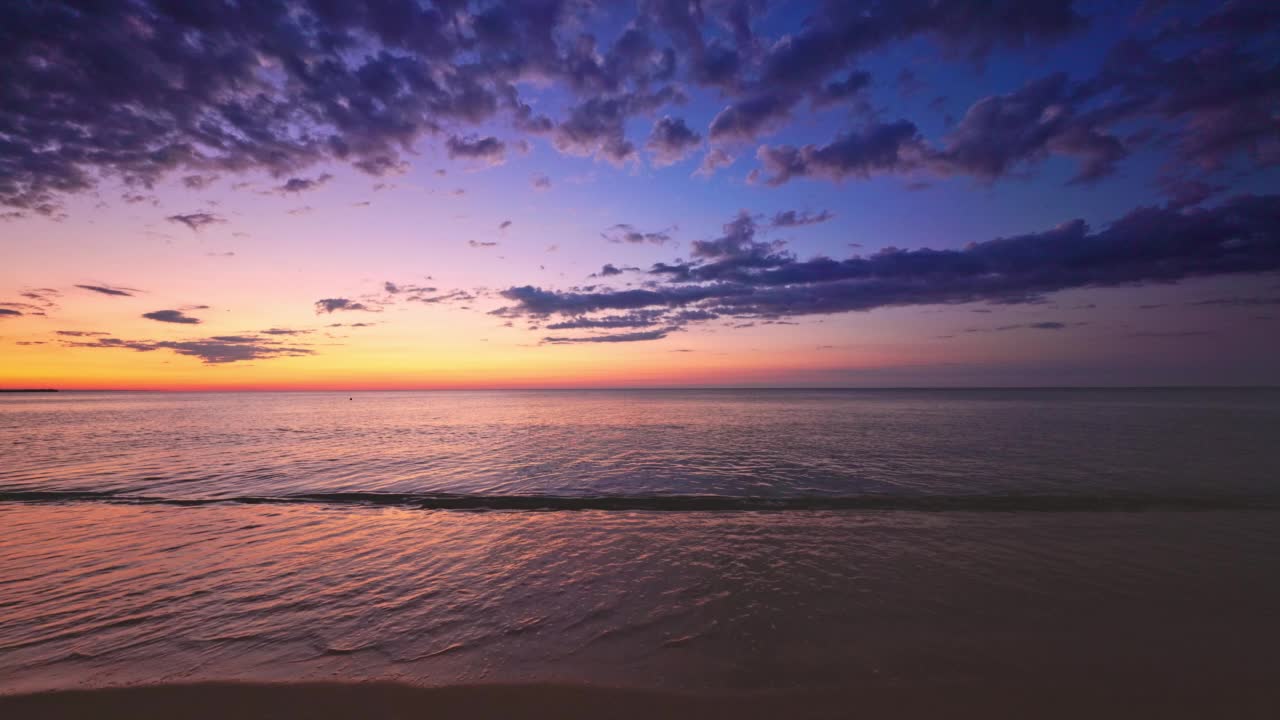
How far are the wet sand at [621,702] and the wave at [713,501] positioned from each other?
32.4 ft

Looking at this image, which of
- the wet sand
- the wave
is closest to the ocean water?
the wave

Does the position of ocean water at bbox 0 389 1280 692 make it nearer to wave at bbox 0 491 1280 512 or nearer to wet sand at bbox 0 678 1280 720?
wave at bbox 0 491 1280 512

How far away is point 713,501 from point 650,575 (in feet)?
23.7

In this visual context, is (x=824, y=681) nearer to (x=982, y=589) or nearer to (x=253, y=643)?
(x=982, y=589)

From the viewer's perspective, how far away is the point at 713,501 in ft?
54.6

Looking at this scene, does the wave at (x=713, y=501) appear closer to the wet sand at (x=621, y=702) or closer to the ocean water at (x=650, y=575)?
the ocean water at (x=650, y=575)

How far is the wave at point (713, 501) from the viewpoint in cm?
1541

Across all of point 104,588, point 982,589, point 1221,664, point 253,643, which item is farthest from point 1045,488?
point 104,588

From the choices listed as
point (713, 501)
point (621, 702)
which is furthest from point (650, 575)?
point (713, 501)

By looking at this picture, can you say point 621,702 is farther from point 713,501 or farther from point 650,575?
point 713,501

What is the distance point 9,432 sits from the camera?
148 feet

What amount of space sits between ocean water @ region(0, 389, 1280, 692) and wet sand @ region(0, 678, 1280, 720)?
0.27 m

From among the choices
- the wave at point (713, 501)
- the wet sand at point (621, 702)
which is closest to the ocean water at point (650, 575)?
the wave at point (713, 501)

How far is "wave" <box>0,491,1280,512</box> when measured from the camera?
1541 centimetres
